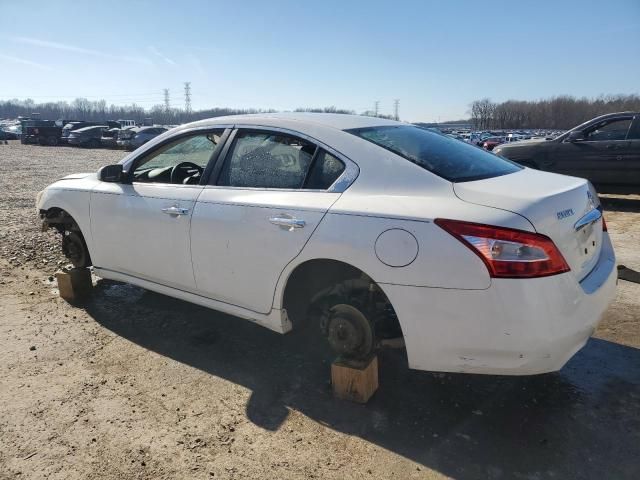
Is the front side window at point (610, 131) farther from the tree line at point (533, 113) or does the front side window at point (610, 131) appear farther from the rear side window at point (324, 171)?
the tree line at point (533, 113)

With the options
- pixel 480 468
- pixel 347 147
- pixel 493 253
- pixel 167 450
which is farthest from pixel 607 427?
pixel 167 450

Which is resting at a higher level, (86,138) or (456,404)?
(86,138)

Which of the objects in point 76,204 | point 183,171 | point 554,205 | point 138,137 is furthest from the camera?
point 138,137

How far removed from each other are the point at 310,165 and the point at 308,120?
37 cm

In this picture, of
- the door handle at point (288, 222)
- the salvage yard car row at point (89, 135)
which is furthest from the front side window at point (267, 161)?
the salvage yard car row at point (89, 135)

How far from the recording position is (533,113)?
114125 mm

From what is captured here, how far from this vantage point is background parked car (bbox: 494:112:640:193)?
339 inches

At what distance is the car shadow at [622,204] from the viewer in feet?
29.1

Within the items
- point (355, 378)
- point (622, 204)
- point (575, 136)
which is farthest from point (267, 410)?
point (622, 204)

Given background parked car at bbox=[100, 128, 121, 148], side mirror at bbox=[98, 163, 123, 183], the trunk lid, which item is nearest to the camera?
the trunk lid

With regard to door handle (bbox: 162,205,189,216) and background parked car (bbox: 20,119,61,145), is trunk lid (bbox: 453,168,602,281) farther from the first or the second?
background parked car (bbox: 20,119,61,145)

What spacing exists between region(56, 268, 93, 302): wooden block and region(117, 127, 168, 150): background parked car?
2236 cm

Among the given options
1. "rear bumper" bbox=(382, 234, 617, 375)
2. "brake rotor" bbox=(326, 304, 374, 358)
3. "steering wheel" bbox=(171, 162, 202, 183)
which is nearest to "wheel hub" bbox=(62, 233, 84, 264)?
"steering wheel" bbox=(171, 162, 202, 183)

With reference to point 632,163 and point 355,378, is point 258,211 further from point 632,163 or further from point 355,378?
point 632,163
